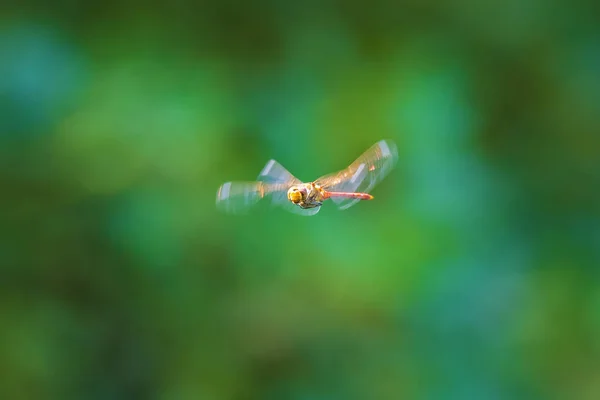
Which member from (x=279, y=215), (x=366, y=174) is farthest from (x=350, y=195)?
(x=279, y=215)

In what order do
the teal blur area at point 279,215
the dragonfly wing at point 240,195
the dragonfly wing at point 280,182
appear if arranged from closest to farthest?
the dragonfly wing at point 240,195, the dragonfly wing at point 280,182, the teal blur area at point 279,215

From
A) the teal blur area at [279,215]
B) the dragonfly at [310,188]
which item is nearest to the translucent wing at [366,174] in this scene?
the dragonfly at [310,188]

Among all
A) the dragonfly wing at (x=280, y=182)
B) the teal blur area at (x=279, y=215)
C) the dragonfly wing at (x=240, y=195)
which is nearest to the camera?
the dragonfly wing at (x=240, y=195)

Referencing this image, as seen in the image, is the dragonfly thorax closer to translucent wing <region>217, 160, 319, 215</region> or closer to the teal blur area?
translucent wing <region>217, 160, 319, 215</region>

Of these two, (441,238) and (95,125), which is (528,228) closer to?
(441,238)

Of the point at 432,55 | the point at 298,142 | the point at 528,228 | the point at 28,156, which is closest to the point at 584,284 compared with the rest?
the point at 528,228

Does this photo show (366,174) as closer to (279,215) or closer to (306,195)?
(306,195)

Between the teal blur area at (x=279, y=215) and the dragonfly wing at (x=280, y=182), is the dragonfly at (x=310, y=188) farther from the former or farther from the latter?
the teal blur area at (x=279, y=215)
